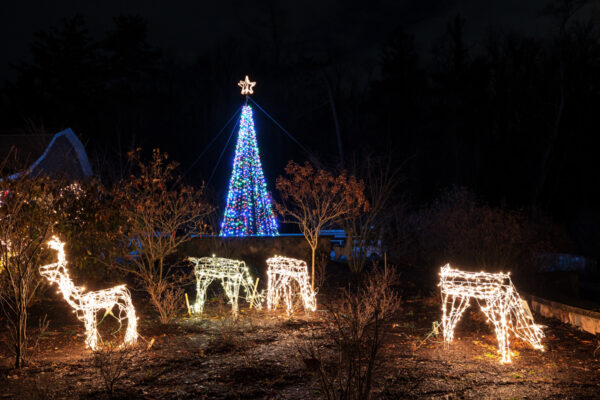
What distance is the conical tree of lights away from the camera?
42.4ft

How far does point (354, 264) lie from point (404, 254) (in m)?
2.46

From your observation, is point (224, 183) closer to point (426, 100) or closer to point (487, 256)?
point (426, 100)

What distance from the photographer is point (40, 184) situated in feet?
22.0

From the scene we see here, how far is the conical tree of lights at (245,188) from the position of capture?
12.9m

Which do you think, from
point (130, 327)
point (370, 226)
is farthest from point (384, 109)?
point (130, 327)

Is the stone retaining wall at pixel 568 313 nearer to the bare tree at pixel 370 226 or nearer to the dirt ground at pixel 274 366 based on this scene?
the dirt ground at pixel 274 366

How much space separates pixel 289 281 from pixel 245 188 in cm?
597

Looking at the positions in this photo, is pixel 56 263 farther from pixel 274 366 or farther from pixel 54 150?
pixel 54 150

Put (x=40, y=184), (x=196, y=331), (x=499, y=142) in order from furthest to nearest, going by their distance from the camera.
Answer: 1. (x=499, y=142)
2. (x=40, y=184)
3. (x=196, y=331)

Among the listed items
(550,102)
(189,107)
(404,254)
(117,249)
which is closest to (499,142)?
(550,102)

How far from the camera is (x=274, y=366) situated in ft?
16.0

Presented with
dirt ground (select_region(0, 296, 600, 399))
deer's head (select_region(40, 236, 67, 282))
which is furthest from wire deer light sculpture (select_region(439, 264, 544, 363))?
deer's head (select_region(40, 236, 67, 282))

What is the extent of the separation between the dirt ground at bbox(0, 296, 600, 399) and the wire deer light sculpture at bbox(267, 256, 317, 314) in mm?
568

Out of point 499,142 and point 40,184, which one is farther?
point 499,142
